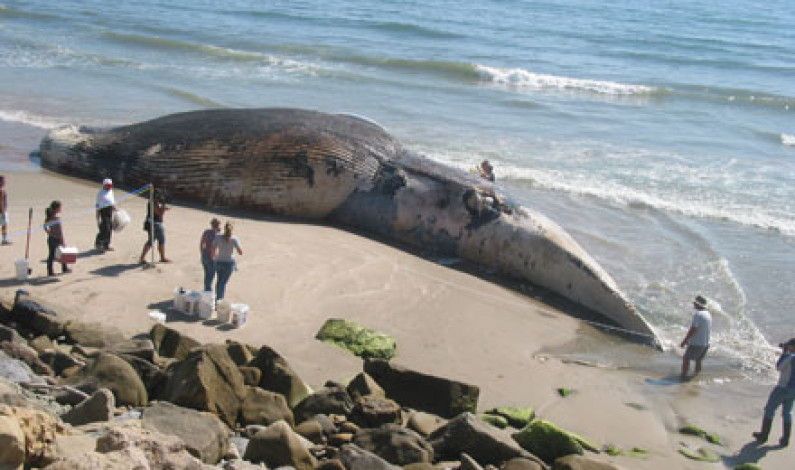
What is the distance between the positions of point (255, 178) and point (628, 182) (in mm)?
9931

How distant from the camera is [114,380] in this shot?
26.8ft

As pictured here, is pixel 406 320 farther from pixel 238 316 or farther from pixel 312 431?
pixel 312 431

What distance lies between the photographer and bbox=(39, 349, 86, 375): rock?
8820 millimetres

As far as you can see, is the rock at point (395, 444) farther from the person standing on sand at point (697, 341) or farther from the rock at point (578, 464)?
the person standing on sand at point (697, 341)

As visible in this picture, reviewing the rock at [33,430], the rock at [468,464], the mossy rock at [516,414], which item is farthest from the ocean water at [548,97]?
the rock at [33,430]

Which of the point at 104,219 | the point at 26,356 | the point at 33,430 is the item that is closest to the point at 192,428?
the point at 33,430

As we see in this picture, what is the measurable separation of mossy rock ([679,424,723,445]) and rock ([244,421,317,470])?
5090mm

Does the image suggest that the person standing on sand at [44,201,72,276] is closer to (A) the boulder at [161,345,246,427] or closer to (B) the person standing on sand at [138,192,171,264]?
(B) the person standing on sand at [138,192,171,264]

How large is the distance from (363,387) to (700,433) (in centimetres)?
421

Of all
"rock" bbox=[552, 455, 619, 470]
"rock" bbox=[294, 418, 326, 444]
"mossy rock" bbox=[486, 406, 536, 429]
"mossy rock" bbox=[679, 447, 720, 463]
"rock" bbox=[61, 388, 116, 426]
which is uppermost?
"rock" bbox=[61, 388, 116, 426]

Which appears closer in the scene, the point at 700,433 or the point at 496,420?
the point at 496,420

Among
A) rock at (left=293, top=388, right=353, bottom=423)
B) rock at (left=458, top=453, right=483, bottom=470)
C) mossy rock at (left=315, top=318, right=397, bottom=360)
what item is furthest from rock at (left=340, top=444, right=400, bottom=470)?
mossy rock at (left=315, top=318, right=397, bottom=360)

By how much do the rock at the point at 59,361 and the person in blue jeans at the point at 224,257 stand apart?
2.94 m

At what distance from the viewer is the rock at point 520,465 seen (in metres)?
8.07
